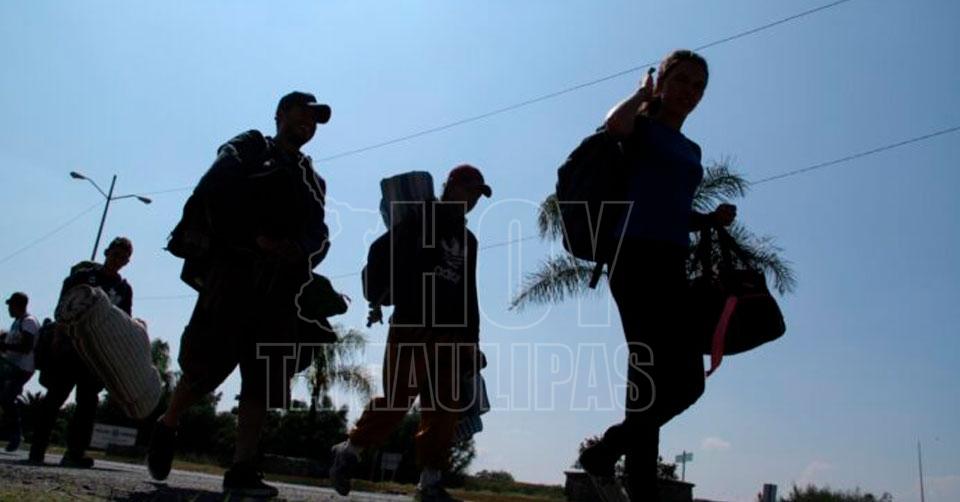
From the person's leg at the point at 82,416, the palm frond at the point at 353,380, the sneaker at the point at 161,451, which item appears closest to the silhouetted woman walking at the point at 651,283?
the sneaker at the point at 161,451

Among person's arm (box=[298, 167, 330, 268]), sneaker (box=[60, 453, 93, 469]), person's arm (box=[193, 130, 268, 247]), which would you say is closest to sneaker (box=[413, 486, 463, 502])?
person's arm (box=[298, 167, 330, 268])

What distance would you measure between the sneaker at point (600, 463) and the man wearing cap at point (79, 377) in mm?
3876

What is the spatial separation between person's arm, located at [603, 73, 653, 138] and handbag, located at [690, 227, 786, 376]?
2.19 feet

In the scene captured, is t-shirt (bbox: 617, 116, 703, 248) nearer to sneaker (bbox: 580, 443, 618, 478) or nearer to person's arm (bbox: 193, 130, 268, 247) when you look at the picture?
sneaker (bbox: 580, 443, 618, 478)

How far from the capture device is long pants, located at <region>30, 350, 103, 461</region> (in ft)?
18.9

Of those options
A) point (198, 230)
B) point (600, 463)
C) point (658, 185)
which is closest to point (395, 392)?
point (198, 230)

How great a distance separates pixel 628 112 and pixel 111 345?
245 centimetres

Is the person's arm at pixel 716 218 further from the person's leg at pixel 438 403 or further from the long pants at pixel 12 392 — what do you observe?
the long pants at pixel 12 392

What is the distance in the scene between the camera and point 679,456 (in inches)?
692

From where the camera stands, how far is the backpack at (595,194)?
3.21 metres

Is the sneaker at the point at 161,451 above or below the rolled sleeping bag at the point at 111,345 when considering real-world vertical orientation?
below

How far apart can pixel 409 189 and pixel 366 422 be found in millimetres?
1295

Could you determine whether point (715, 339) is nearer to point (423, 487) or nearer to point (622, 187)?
point (622, 187)

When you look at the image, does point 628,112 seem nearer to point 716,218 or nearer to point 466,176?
point 716,218
